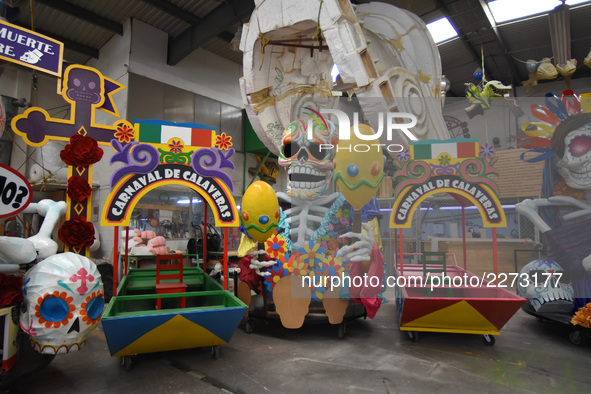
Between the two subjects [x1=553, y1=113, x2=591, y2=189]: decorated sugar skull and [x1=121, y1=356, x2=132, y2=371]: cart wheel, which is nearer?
[x1=121, y1=356, x2=132, y2=371]: cart wheel

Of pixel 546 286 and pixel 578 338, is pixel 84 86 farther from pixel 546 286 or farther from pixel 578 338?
pixel 578 338

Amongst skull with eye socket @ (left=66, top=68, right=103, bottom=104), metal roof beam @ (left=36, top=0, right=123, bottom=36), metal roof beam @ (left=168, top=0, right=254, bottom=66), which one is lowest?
skull with eye socket @ (left=66, top=68, right=103, bottom=104)

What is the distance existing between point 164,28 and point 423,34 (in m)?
6.52

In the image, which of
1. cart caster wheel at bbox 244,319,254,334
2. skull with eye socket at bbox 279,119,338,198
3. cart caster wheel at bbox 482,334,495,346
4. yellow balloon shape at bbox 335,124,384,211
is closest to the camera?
yellow balloon shape at bbox 335,124,384,211

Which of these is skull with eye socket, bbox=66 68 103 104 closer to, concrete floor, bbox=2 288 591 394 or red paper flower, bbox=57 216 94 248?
red paper flower, bbox=57 216 94 248

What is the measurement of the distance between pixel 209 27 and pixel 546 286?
7.96 metres

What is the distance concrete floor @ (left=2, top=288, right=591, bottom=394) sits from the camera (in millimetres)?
3000

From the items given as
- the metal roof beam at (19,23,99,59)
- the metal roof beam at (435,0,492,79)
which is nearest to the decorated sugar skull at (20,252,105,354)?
the metal roof beam at (435,0,492,79)

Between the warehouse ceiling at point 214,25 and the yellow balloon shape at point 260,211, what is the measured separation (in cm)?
494

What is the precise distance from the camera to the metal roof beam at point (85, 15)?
7.87 m

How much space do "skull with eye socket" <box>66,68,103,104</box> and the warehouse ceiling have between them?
4.56 meters

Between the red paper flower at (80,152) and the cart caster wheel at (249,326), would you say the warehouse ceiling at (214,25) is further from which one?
the cart caster wheel at (249,326)

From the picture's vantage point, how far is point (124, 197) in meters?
3.59

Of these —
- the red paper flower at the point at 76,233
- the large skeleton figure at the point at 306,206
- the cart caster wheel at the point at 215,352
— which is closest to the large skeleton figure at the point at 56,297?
the red paper flower at the point at 76,233
